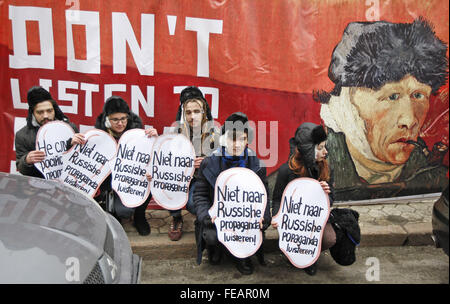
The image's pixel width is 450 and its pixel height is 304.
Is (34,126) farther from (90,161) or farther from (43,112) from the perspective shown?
(90,161)

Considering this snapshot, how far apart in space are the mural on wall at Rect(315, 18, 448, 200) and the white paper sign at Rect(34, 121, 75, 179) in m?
2.99

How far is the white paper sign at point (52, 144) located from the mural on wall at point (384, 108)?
2.99 meters

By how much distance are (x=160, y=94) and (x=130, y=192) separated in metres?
1.36

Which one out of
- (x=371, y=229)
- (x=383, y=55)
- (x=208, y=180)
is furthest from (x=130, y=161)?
(x=383, y=55)

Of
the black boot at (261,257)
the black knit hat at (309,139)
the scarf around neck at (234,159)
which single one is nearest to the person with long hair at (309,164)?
the black knit hat at (309,139)

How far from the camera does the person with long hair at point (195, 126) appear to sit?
448 cm

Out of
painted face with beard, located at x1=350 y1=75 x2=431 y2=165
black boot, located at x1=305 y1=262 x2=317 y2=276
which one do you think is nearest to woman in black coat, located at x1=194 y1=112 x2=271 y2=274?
black boot, located at x1=305 y1=262 x2=317 y2=276

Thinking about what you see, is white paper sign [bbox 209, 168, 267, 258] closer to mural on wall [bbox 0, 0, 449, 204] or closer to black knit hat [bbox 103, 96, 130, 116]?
black knit hat [bbox 103, 96, 130, 116]

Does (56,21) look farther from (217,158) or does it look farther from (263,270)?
(263,270)

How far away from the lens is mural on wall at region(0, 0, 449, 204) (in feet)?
16.3

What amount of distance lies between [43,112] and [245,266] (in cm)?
258

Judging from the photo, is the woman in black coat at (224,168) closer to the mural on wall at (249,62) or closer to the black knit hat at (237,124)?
the black knit hat at (237,124)

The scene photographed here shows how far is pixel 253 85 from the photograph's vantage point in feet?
16.8

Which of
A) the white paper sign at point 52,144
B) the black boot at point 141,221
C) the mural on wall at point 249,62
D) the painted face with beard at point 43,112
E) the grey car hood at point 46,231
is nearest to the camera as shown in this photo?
the grey car hood at point 46,231
